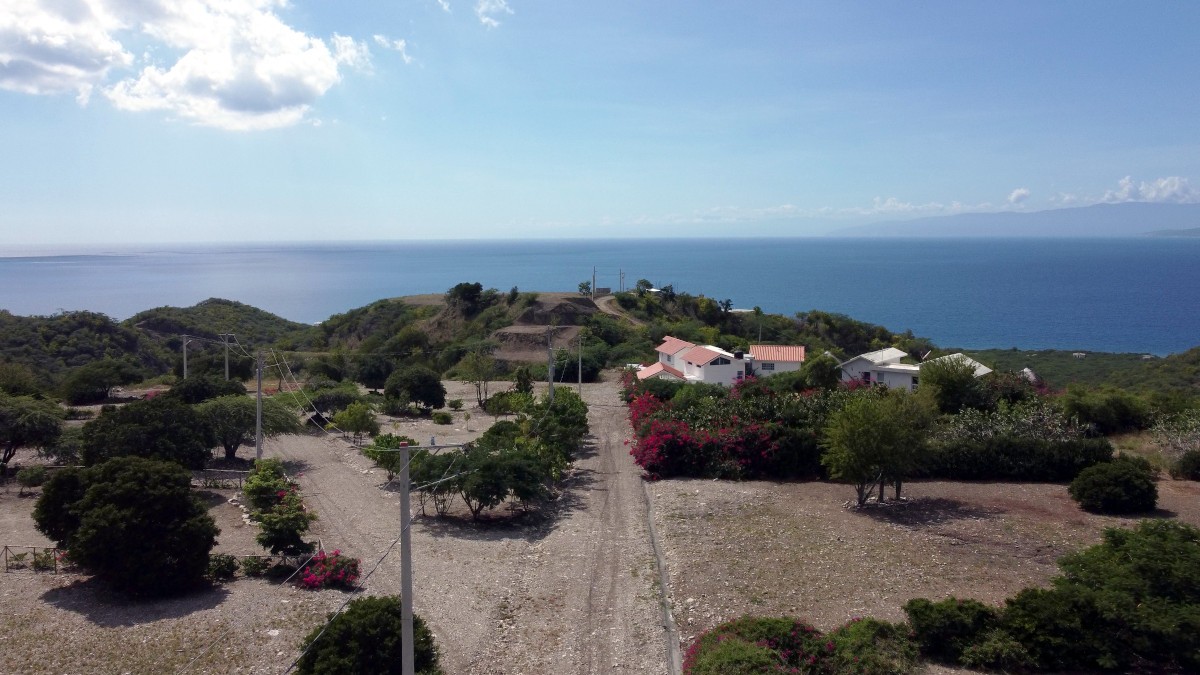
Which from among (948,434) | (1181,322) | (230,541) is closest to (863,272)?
(1181,322)

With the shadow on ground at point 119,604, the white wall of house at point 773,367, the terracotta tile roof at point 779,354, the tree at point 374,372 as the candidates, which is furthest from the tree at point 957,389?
the tree at point 374,372

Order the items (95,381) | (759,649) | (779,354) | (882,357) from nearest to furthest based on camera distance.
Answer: (759,649) < (95,381) < (779,354) < (882,357)

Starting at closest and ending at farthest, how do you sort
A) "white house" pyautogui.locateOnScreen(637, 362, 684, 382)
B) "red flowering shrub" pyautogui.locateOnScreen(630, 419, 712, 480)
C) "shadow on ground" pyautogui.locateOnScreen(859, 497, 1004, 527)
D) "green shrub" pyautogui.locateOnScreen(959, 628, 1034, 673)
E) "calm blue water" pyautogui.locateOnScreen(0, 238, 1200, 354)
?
1. "green shrub" pyautogui.locateOnScreen(959, 628, 1034, 673)
2. "shadow on ground" pyautogui.locateOnScreen(859, 497, 1004, 527)
3. "red flowering shrub" pyautogui.locateOnScreen(630, 419, 712, 480)
4. "white house" pyautogui.locateOnScreen(637, 362, 684, 382)
5. "calm blue water" pyautogui.locateOnScreen(0, 238, 1200, 354)

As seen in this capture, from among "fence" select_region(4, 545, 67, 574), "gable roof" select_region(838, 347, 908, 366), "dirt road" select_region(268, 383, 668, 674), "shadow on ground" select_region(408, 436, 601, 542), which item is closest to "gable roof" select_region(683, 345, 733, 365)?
"gable roof" select_region(838, 347, 908, 366)

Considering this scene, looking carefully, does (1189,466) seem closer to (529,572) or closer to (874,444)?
(874,444)

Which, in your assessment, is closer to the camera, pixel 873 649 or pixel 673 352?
pixel 873 649

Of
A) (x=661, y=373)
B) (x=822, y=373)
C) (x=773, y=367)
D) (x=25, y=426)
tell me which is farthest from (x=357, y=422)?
(x=773, y=367)

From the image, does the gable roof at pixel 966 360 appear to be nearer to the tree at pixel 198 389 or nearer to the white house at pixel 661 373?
the white house at pixel 661 373

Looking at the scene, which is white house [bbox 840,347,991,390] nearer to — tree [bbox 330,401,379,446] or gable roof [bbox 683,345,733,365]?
gable roof [bbox 683,345,733,365]
